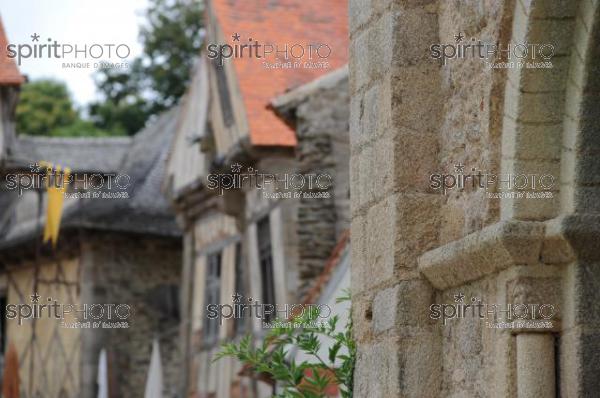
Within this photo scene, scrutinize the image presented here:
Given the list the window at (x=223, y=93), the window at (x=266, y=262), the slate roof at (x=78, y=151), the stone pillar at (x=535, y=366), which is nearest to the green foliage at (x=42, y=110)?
the slate roof at (x=78, y=151)

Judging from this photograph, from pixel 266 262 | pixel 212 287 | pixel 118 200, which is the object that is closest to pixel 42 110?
pixel 118 200

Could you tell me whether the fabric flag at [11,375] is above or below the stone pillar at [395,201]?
above

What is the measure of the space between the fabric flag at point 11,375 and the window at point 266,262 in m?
5.93

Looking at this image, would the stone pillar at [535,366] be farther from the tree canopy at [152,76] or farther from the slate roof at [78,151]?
the tree canopy at [152,76]

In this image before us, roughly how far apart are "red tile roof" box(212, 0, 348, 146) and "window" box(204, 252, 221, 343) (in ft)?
7.97

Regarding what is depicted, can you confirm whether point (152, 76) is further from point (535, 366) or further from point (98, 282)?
point (535, 366)

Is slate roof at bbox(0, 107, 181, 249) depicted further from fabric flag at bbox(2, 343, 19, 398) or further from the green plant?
the green plant

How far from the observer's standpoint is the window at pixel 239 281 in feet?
53.4

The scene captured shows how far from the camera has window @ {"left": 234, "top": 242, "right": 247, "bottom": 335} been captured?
16.3 metres

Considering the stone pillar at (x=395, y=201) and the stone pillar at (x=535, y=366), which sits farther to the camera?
the stone pillar at (x=395, y=201)

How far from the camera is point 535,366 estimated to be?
519cm

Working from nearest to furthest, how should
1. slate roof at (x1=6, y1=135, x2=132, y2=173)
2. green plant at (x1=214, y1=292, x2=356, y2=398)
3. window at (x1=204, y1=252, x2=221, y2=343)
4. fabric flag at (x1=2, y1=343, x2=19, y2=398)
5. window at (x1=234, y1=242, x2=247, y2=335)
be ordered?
green plant at (x1=214, y1=292, x2=356, y2=398) → window at (x1=234, y1=242, x2=247, y2=335) → window at (x1=204, y1=252, x2=221, y2=343) → fabric flag at (x1=2, y1=343, x2=19, y2=398) → slate roof at (x1=6, y1=135, x2=132, y2=173)

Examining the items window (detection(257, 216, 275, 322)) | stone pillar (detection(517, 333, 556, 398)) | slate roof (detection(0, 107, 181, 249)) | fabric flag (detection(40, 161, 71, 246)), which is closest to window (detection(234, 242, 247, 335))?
window (detection(257, 216, 275, 322))

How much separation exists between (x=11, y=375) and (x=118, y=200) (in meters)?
2.73
